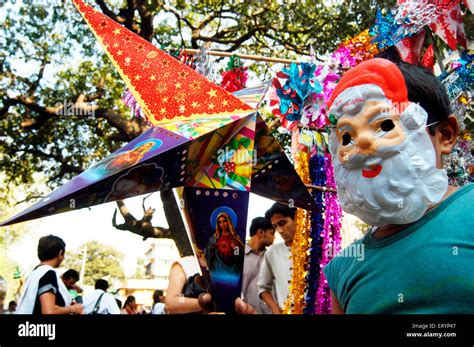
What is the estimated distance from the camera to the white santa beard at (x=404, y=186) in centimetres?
176

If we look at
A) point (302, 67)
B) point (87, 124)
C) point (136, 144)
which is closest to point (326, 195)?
point (302, 67)

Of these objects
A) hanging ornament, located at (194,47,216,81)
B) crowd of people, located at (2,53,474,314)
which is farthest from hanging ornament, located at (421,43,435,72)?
crowd of people, located at (2,53,474,314)

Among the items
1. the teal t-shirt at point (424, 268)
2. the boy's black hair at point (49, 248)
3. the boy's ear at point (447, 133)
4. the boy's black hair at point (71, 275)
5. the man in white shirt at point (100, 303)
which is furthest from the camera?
the boy's black hair at point (71, 275)

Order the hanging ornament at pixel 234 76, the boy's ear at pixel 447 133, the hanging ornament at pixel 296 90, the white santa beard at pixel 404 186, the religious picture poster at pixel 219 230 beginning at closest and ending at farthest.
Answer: the white santa beard at pixel 404 186
the boy's ear at pixel 447 133
the religious picture poster at pixel 219 230
the hanging ornament at pixel 296 90
the hanging ornament at pixel 234 76

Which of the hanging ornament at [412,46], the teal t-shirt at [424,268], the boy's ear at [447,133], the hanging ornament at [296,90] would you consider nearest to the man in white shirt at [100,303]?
the hanging ornament at [296,90]

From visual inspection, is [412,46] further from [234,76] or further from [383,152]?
[383,152]

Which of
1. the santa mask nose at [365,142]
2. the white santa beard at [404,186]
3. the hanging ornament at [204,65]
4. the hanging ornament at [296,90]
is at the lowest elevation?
the white santa beard at [404,186]

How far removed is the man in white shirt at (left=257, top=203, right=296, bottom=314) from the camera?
428 cm

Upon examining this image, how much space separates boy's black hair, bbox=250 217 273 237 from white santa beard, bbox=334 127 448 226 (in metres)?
2.80

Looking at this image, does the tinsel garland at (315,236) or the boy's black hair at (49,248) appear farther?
the tinsel garland at (315,236)

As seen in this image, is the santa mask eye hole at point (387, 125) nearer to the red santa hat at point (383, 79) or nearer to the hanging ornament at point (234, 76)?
the red santa hat at point (383, 79)

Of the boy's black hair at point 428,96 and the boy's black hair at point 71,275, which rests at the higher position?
the boy's black hair at point 428,96
